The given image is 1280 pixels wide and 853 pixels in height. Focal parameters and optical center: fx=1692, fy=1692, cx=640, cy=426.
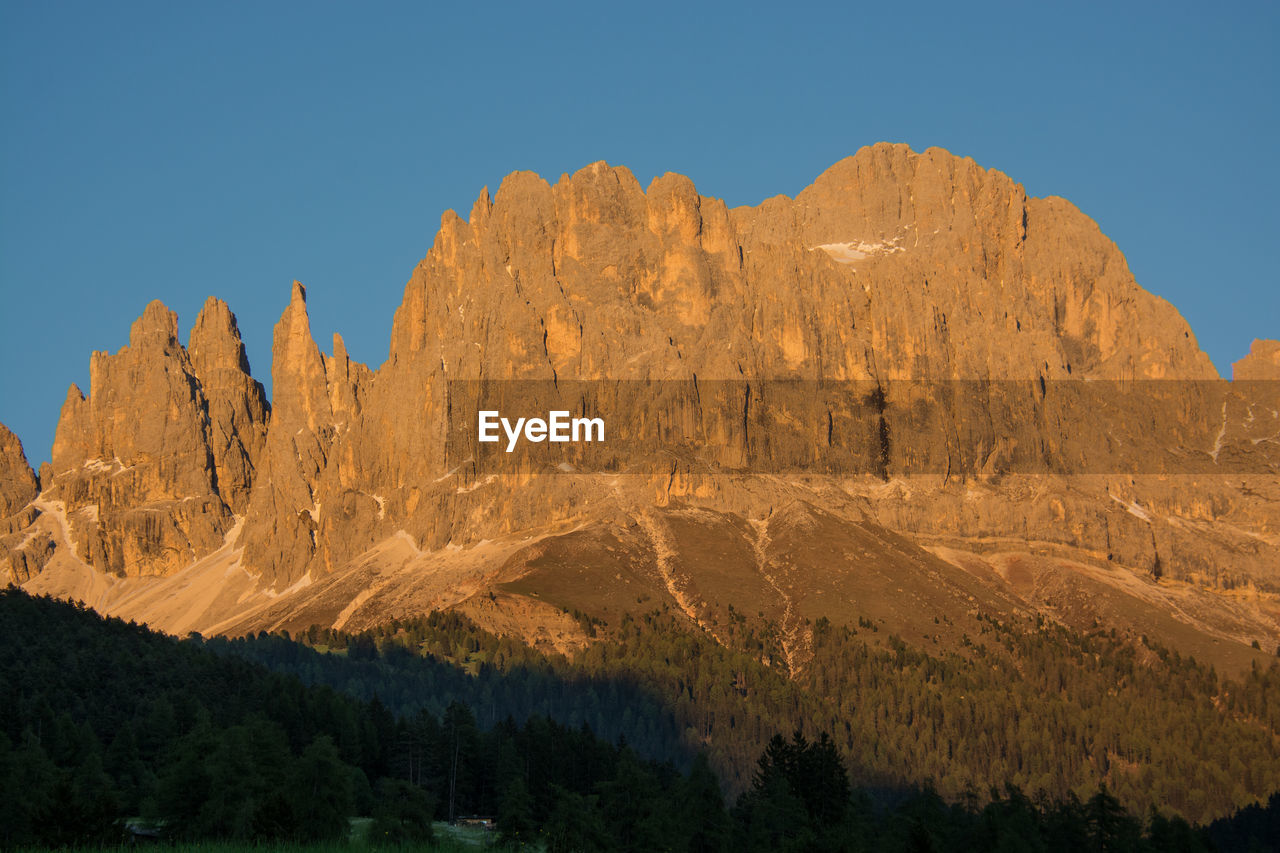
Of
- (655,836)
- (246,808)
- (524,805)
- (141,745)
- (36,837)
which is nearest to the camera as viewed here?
(36,837)

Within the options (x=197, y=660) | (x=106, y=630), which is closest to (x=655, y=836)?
(x=197, y=660)

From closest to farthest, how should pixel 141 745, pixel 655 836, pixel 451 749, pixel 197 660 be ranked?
1. pixel 655 836
2. pixel 141 745
3. pixel 451 749
4. pixel 197 660

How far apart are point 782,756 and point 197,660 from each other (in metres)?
69.7

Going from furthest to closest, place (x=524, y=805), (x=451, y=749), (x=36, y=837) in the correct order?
(x=451, y=749), (x=524, y=805), (x=36, y=837)

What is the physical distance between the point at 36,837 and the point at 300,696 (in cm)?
7139

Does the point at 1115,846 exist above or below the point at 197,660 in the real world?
below

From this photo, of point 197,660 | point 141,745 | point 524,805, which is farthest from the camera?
point 197,660

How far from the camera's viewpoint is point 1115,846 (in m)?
127

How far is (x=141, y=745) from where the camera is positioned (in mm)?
150250

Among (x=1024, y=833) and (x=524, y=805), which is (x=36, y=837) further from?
(x=1024, y=833)

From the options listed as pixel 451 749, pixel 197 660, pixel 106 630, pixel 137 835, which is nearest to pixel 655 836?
pixel 137 835

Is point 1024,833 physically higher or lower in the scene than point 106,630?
lower

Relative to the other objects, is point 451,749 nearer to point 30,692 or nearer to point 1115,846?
point 30,692

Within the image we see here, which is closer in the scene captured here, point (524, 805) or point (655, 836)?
point (655, 836)
